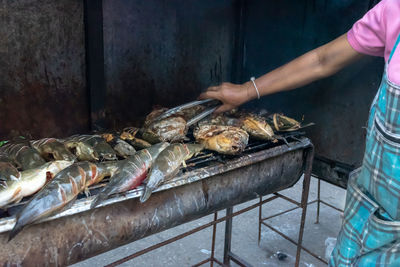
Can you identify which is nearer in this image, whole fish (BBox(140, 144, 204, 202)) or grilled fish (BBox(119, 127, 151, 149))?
whole fish (BBox(140, 144, 204, 202))

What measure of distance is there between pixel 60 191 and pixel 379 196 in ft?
4.89

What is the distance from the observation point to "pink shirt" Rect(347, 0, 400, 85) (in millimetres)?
1639

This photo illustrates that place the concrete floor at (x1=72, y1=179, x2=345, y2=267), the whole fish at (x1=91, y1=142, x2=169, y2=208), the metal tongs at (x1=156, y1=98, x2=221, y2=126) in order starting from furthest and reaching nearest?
the concrete floor at (x1=72, y1=179, x2=345, y2=267)
the metal tongs at (x1=156, y1=98, x2=221, y2=126)
the whole fish at (x1=91, y1=142, x2=169, y2=208)

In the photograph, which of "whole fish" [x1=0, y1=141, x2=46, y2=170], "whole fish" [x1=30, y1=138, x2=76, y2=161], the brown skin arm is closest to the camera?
"whole fish" [x1=0, y1=141, x2=46, y2=170]

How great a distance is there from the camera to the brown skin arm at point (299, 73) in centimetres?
228

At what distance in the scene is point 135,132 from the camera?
2.60 meters

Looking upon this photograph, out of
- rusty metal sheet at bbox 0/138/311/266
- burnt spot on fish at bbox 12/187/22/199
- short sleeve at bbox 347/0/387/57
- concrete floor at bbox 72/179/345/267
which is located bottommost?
concrete floor at bbox 72/179/345/267

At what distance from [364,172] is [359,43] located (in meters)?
0.77

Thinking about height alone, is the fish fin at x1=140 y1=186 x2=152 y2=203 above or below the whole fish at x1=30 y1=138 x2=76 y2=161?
below

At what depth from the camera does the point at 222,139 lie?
7.61 feet

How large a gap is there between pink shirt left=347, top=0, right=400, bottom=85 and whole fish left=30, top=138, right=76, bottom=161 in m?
1.73

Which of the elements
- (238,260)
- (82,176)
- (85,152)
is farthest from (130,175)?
(238,260)

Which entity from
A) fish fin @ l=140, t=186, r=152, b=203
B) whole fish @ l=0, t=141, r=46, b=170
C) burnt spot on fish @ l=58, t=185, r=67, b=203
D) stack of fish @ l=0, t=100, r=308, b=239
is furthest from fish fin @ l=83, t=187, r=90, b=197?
whole fish @ l=0, t=141, r=46, b=170

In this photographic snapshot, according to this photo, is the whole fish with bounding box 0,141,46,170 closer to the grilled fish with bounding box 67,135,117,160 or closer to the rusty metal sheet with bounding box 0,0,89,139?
the grilled fish with bounding box 67,135,117,160
